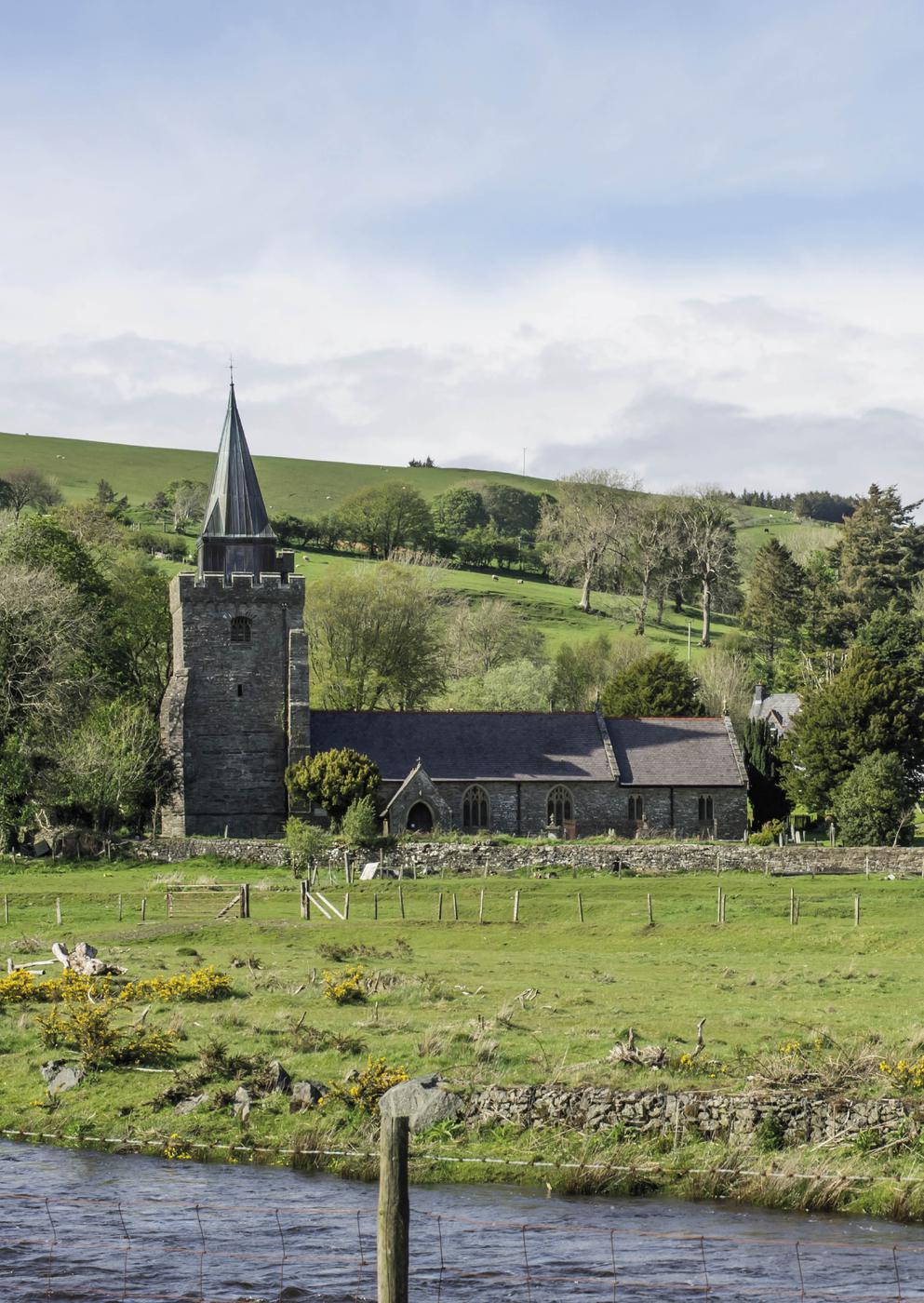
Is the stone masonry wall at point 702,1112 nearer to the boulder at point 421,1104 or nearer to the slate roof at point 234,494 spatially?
the boulder at point 421,1104

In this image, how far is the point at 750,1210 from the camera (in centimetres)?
2092

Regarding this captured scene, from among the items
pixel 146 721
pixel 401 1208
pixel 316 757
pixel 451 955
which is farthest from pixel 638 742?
pixel 401 1208

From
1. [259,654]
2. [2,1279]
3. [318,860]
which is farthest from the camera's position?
[259,654]

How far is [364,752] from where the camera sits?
232 ft

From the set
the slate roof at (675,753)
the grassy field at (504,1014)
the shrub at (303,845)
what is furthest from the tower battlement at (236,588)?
the grassy field at (504,1014)

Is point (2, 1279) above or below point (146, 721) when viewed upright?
below

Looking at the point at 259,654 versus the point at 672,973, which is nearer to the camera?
the point at 672,973

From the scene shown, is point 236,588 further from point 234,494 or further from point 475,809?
point 475,809

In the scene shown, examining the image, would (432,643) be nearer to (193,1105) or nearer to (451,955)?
(451,955)

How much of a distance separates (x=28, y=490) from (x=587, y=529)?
53.0m

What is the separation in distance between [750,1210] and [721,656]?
96710 millimetres

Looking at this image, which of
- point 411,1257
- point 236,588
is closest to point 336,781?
point 236,588

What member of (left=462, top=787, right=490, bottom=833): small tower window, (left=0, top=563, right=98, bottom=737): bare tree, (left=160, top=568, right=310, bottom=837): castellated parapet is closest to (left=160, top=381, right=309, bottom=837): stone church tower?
(left=160, top=568, right=310, bottom=837): castellated parapet

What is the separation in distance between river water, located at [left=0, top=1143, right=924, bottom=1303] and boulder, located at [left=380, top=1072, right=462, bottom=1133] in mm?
1714
